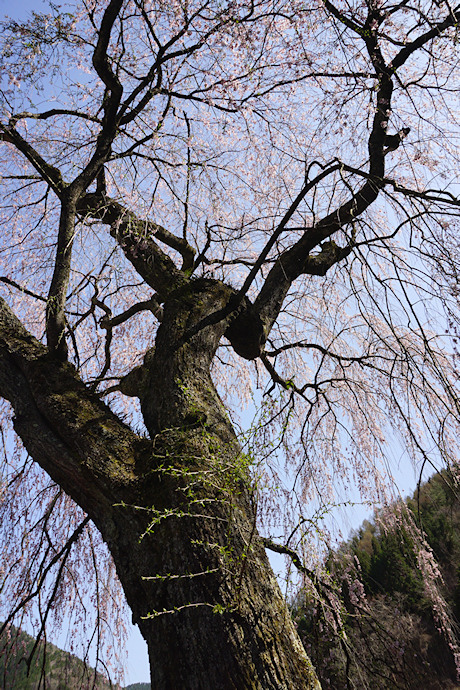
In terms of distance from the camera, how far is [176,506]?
155 centimetres

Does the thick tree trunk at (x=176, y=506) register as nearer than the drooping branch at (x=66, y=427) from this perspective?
Yes

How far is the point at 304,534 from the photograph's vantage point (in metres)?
1.72

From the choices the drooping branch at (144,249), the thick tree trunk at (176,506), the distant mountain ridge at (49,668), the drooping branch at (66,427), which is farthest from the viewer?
the drooping branch at (144,249)

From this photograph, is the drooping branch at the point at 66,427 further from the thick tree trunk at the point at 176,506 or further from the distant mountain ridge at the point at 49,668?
the distant mountain ridge at the point at 49,668

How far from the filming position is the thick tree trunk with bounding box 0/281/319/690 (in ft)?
4.12

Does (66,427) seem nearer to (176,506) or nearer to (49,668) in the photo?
(176,506)

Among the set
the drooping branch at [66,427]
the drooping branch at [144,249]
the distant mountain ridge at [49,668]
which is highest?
the drooping branch at [144,249]

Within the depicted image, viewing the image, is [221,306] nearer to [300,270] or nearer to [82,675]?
[300,270]

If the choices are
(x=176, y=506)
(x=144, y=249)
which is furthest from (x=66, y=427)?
(x=144, y=249)

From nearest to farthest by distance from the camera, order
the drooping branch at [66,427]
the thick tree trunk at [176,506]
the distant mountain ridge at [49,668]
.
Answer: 1. the thick tree trunk at [176,506]
2. the drooping branch at [66,427]
3. the distant mountain ridge at [49,668]

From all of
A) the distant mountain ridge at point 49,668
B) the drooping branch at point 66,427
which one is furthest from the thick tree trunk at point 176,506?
the distant mountain ridge at point 49,668

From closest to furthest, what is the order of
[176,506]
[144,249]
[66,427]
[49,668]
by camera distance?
[176,506] → [66,427] → [49,668] → [144,249]

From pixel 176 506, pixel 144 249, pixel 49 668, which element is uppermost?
pixel 144 249

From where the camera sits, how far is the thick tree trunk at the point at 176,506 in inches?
49.5
